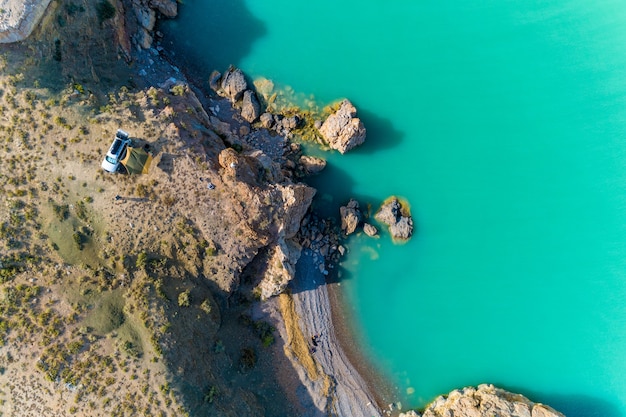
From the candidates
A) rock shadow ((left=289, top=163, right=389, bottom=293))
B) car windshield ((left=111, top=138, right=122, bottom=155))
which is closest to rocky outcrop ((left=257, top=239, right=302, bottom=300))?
rock shadow ((left=289, top=163, right=389, bottom=293))

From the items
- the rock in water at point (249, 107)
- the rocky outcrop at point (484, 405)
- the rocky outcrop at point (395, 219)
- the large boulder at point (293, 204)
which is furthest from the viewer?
the rock in water at point (249, 107)

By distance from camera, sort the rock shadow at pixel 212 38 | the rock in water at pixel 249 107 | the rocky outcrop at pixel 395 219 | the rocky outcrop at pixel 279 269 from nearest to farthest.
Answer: the rocky outcrop at pixel 279 269, the rocky outcrop at pixel 395 219, the rock in water at pixel 249 107, the rock shadow at pixel 212 38

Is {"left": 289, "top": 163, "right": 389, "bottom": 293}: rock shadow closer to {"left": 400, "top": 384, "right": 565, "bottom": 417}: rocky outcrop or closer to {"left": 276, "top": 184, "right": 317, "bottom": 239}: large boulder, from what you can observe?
{"left": 276, "top": 184, "right": 317, "bottom": 239}: large boulder

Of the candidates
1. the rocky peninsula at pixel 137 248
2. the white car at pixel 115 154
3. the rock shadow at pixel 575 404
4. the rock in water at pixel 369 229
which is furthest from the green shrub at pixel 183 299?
the rock shadow at pixel 575 404

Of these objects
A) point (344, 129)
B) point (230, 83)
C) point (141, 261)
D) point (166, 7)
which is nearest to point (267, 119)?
point (230, 83)

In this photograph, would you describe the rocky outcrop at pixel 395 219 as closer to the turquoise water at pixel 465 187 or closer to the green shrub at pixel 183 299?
the turquoise water at pixel 465 187
